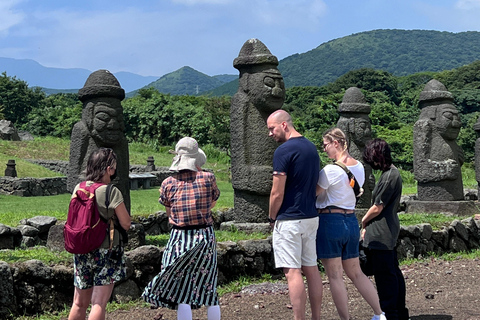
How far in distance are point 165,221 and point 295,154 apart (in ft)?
18.9

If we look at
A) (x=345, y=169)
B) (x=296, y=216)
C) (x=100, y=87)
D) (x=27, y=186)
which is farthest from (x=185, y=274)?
(x=27, y=186)

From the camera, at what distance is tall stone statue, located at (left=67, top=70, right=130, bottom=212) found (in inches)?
311

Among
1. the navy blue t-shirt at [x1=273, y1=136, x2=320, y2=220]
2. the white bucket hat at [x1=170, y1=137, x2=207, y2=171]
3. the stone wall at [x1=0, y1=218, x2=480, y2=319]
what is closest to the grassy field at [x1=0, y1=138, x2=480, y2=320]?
the stone wall at [x1=0, y1=218, x2=480, y2=319]

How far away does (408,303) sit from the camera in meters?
7.19

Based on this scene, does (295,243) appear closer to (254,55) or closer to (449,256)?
(254,55)

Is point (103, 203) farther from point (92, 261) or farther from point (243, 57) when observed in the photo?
point (243, 57)

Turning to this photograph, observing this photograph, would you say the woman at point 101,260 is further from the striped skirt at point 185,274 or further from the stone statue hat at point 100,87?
the stone statue hat at point 100,87

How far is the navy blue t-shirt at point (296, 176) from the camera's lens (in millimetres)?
5242

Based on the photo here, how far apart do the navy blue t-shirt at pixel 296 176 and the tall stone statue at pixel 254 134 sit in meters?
3.84

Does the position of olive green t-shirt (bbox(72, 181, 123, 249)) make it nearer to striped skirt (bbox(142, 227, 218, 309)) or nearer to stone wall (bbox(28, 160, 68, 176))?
striped skirt (bbox(142, 227, 218, 309))

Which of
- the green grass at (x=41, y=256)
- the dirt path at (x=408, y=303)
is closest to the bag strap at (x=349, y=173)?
the dirt path at (x=408, y=303)

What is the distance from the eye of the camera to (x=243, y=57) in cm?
952

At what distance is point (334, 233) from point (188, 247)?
1298 millimetres

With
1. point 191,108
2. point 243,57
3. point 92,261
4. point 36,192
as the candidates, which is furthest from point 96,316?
point 191,108
